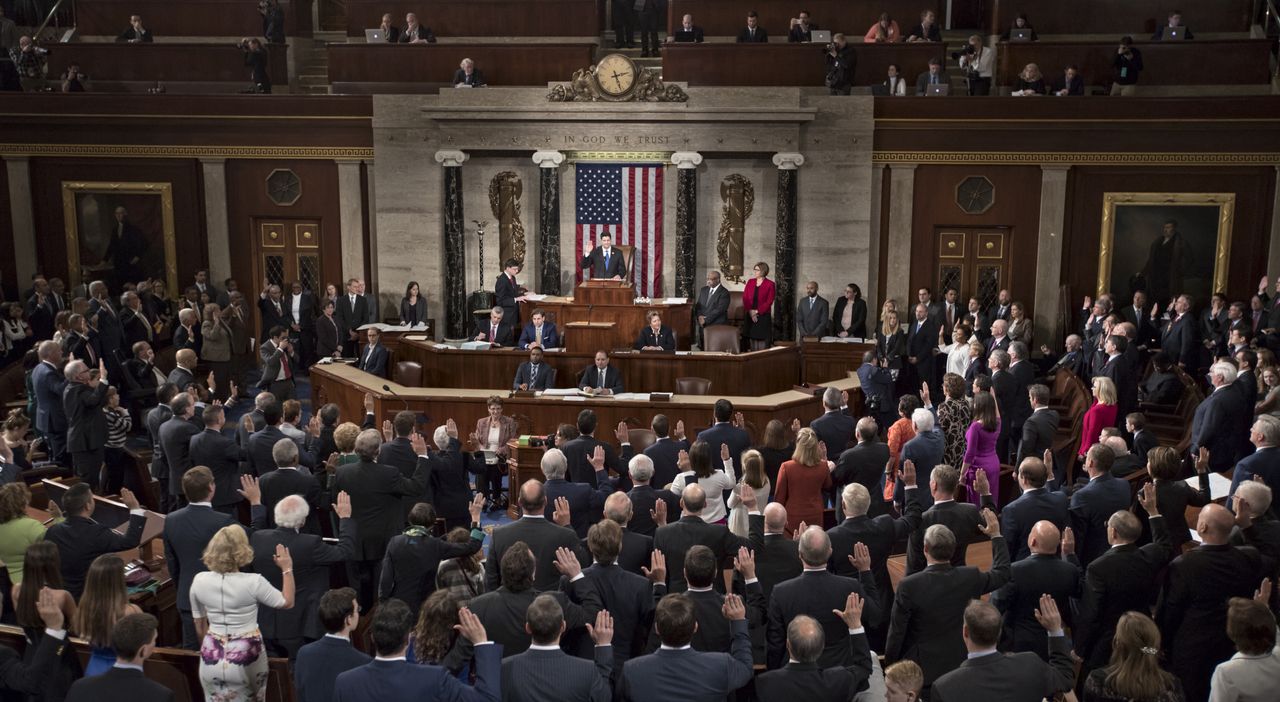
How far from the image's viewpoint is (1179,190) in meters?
16.8

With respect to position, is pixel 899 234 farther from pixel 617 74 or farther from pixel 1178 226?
pixel 617 74

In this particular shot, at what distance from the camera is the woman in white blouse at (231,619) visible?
18.2ft

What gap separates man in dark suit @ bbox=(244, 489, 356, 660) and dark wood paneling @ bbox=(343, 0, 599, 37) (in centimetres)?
1381

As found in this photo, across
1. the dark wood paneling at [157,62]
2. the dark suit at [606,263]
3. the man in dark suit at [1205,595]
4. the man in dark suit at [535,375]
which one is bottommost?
the man in dark suit at [1205,595]

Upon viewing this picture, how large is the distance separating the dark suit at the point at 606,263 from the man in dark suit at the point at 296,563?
34.2 ft

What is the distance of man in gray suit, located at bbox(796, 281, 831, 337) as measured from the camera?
53.1 feet

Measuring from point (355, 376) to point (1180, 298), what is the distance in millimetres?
10091

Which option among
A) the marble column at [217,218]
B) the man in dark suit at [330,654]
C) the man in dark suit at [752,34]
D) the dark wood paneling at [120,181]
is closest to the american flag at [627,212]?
the man in dark suit at [752,34]

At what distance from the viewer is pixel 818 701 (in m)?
5.00

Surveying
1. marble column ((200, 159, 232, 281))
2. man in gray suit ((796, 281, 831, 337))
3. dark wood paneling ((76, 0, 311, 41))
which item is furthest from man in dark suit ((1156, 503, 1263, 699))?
dark wood paneling ((76, 0, 311, 41))

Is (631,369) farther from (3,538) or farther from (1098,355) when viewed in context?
(3,538)

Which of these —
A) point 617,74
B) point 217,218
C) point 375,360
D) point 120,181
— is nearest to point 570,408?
point 375,360

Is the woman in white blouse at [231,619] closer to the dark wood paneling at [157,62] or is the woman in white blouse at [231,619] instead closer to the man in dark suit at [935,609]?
the man in dark suit at [935,609]

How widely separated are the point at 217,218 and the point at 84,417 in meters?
8.86
